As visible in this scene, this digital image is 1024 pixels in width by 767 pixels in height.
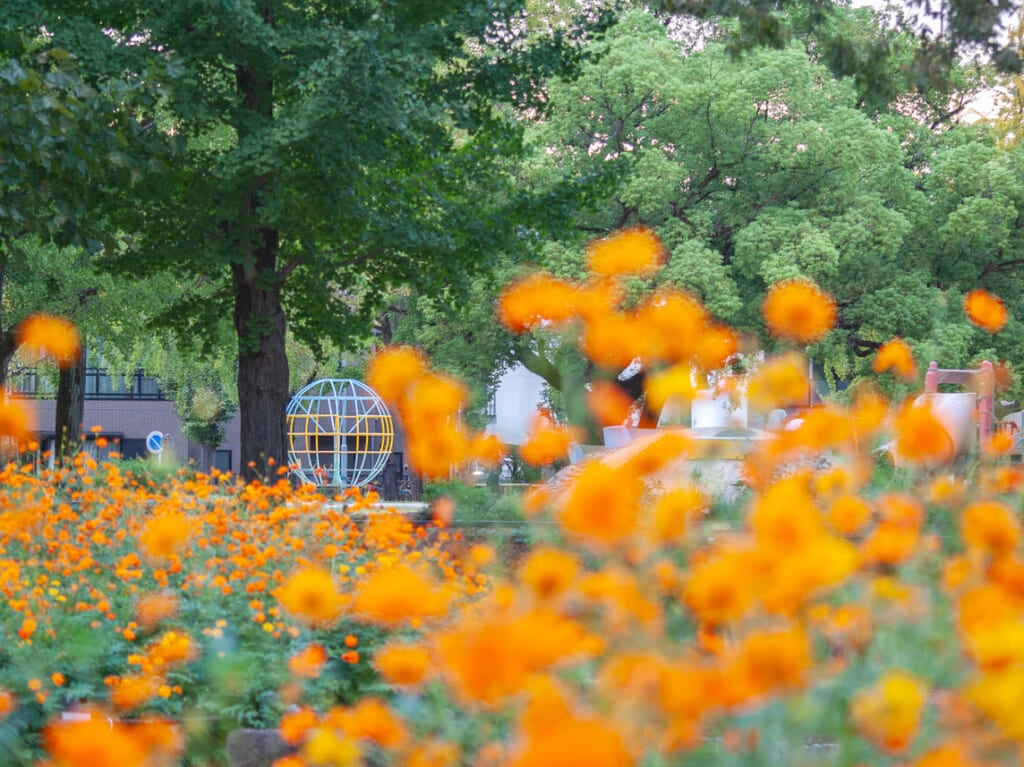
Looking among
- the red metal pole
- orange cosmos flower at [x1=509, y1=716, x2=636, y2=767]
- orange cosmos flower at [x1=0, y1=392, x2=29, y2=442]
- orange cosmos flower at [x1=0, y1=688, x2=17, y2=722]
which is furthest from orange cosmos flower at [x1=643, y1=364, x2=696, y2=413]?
the red metal pole

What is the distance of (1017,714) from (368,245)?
12369 millimetres

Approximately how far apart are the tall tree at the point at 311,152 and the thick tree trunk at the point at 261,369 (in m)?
0.02

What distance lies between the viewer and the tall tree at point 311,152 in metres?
11.1

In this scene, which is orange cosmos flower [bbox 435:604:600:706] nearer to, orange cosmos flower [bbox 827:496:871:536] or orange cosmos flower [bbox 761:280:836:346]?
orange cosmos flower [bbox 827:496:871:536]

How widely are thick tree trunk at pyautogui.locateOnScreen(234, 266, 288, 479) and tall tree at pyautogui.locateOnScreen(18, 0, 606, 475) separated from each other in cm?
2

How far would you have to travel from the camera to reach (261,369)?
1345 centimetres

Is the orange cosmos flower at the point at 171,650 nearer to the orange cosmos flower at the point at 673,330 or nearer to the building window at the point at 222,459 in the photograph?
the orange cosmos flower at the point at 673,330

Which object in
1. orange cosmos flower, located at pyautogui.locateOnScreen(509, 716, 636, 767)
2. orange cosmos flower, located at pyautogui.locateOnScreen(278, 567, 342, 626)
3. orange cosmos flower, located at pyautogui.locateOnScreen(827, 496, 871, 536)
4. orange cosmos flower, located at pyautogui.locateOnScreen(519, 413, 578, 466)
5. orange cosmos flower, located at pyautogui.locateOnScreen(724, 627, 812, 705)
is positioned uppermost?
orange cosmos flower, located at pyautogui.locateOnScreen(519, 413, 578, 466)

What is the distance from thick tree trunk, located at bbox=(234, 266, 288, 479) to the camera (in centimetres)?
1330

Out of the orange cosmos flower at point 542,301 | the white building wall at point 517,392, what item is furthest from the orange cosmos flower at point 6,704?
the white building wall at point 517,392

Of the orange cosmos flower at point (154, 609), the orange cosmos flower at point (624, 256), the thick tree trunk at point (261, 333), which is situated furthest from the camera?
the thick tree trunk at point (261, 333)

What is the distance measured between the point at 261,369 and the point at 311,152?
2.94 metres

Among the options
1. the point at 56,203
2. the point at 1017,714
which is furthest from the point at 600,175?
the point at 1017,714

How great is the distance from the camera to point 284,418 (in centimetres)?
1361
